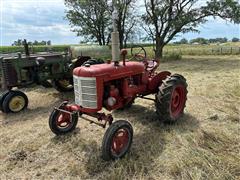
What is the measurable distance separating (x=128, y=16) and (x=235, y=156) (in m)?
20.1

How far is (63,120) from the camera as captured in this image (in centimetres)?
464

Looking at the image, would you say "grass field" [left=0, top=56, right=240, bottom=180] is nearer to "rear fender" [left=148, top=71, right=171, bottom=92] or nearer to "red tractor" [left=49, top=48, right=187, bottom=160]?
"red tractor" [left=49, top=48, right=187, bottom=160]

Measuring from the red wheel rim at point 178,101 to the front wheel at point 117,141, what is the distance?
4.93 feet

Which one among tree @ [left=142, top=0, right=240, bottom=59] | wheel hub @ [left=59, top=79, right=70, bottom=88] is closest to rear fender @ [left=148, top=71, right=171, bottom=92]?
wheel hub @ [left=59, top=79, right=70, bottom=88]

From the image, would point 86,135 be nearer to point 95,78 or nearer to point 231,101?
point 95,78

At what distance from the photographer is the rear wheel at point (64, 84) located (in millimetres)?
8039

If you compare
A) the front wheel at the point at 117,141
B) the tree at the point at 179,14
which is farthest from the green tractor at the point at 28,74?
the tree at the point at 179,14

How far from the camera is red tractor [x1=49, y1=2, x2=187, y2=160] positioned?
374 cm

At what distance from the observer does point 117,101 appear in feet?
14.3

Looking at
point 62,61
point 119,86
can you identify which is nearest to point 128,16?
point 62,61

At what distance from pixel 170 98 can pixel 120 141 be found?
4.47ft

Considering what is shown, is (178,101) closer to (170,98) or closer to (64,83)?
(170,98)

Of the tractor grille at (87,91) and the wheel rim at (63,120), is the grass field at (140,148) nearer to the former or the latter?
the wheel rim at (63,120)

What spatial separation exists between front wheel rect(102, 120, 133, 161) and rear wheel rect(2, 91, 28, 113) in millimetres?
3606
